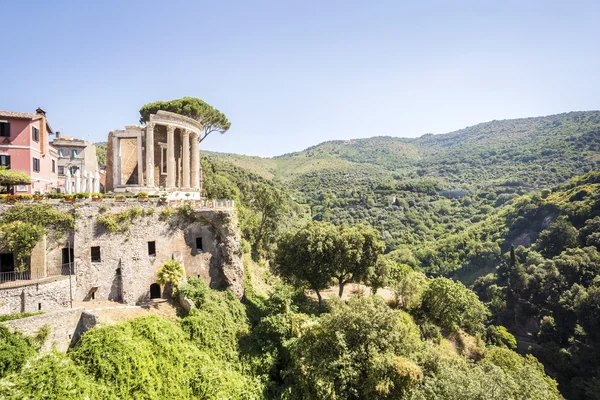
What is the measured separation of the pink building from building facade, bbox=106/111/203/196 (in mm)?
5900

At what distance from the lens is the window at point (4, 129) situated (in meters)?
28.2

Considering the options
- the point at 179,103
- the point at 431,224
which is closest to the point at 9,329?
the point at 179,103

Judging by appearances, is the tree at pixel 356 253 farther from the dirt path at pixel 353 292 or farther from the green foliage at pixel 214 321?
the green foliage at pixel 214 321

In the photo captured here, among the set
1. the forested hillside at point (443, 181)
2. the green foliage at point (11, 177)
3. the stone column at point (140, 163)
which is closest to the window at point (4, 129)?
the green foliage at point (11, 177)

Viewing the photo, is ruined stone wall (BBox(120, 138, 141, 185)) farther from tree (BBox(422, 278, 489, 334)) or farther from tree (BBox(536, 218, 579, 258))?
tree (BBox(536, 218, 579, 258))

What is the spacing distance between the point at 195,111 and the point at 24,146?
64.1ft

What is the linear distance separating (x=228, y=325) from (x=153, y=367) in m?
7.05

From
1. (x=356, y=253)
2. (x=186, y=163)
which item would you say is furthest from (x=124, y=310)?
(x=356, y=253)

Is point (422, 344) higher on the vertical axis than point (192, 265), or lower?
lower

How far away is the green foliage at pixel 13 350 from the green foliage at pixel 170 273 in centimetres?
827

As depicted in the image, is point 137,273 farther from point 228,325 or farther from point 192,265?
point 228,325

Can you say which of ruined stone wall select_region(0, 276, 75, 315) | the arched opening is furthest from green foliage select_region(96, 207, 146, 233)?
the arched opening

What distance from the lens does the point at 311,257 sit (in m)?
31.8

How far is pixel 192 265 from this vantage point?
26594 mm
